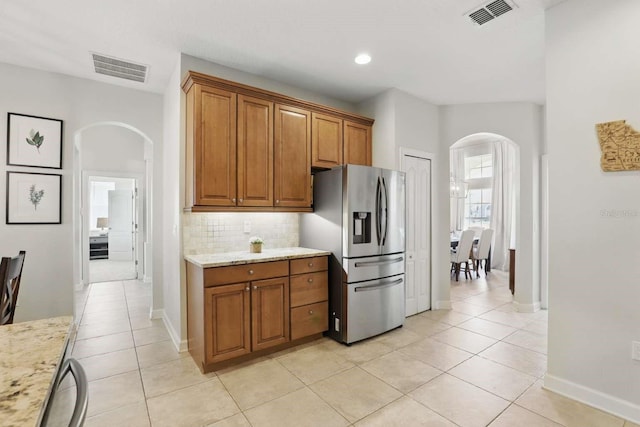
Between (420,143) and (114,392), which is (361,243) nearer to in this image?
(420,143)

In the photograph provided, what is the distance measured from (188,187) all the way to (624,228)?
338 centimetres

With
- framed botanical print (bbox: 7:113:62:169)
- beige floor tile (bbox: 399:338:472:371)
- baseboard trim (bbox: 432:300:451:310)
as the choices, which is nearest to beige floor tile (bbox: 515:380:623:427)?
beige floor tile (bbox: 399:338:472:371)

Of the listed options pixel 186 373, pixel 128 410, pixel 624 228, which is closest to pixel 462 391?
pixel 624 228

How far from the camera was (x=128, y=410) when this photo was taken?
2109mm

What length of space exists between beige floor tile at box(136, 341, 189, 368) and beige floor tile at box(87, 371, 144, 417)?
218 millimetres

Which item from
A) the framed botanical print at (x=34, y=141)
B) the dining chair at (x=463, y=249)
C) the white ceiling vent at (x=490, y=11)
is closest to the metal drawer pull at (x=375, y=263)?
the white ceiling vent at (x=490, y=11)

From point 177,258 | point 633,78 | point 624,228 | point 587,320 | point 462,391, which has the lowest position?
point 462,391

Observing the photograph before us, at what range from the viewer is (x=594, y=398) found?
2127mm

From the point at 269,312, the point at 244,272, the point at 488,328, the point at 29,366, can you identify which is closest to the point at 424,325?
the point at 488,328

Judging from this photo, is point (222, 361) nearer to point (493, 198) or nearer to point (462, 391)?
point (462, 391)

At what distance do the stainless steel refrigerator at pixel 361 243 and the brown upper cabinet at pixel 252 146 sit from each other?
0.34 m

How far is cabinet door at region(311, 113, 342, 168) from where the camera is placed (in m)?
3.57

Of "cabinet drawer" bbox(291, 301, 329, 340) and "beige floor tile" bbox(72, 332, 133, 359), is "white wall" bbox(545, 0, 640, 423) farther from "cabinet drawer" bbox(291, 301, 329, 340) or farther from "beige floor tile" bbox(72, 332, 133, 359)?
"beige floor tile" bbox(72, 332, 133, 359)

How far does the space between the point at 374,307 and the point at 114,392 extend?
92.7 inches
